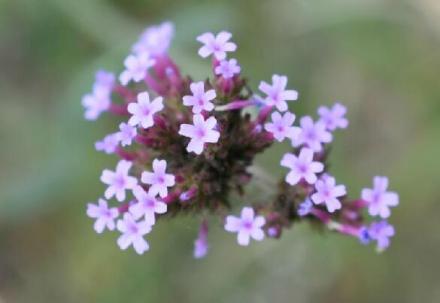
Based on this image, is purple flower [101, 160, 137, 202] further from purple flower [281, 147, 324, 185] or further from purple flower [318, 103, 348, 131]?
purple flower [318, 103, 348, 131]

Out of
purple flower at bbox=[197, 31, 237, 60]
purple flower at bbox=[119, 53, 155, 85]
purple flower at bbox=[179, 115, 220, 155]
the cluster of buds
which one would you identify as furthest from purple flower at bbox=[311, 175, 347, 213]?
purple flower at bbox=[119, 53, 155, 85]

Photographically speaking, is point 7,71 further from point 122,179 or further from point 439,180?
point 439,180

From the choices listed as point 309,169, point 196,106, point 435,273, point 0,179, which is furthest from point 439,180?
point 0,179

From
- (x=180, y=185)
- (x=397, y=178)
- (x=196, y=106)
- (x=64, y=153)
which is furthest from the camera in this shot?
(x=397, y=178)

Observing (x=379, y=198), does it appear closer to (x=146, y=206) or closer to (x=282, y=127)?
(x=282, y=127)

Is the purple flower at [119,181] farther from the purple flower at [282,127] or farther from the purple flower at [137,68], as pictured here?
the purple flower at [282,127]

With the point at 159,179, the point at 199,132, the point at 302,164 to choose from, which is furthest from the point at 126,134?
the point at 302,164
